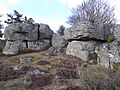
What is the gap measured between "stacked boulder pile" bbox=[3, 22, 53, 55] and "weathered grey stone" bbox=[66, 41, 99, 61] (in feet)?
15.5

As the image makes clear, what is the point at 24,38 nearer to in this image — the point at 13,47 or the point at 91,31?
the point at 13,47

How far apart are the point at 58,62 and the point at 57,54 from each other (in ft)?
8.37

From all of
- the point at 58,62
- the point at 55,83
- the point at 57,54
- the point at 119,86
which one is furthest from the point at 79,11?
the point at 119,86

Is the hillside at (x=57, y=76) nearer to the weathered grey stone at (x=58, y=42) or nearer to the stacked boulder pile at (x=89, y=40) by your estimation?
the stacked boulder pile at (x=89, y=40)

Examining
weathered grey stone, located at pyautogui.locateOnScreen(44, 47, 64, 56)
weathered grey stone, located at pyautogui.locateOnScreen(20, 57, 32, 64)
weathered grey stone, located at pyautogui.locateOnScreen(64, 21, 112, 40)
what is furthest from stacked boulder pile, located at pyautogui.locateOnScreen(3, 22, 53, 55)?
weathered grey stone, located at pyautogui.locateOnScreen(64, 21, 112, 40)

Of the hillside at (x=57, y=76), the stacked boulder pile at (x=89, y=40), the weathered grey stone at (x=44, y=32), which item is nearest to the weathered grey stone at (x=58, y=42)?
the weathered grey stone at (x=44, y=32)

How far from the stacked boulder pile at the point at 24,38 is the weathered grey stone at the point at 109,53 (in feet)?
25.8

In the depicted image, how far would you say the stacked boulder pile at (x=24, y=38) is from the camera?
2083 centimetres

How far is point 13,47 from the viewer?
2048cm

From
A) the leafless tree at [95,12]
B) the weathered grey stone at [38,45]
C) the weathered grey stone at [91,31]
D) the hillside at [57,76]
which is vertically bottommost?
the hillside at [57,76]

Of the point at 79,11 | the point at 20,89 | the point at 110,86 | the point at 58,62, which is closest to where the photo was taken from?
the point at 110,86

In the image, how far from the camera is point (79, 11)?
32438 mm

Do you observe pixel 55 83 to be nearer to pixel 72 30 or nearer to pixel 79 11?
pixel 72 30

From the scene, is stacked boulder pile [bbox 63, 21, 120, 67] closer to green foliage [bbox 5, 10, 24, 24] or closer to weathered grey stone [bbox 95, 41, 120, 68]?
weathered grey stone [bbox 95, 41, 120, 68]
